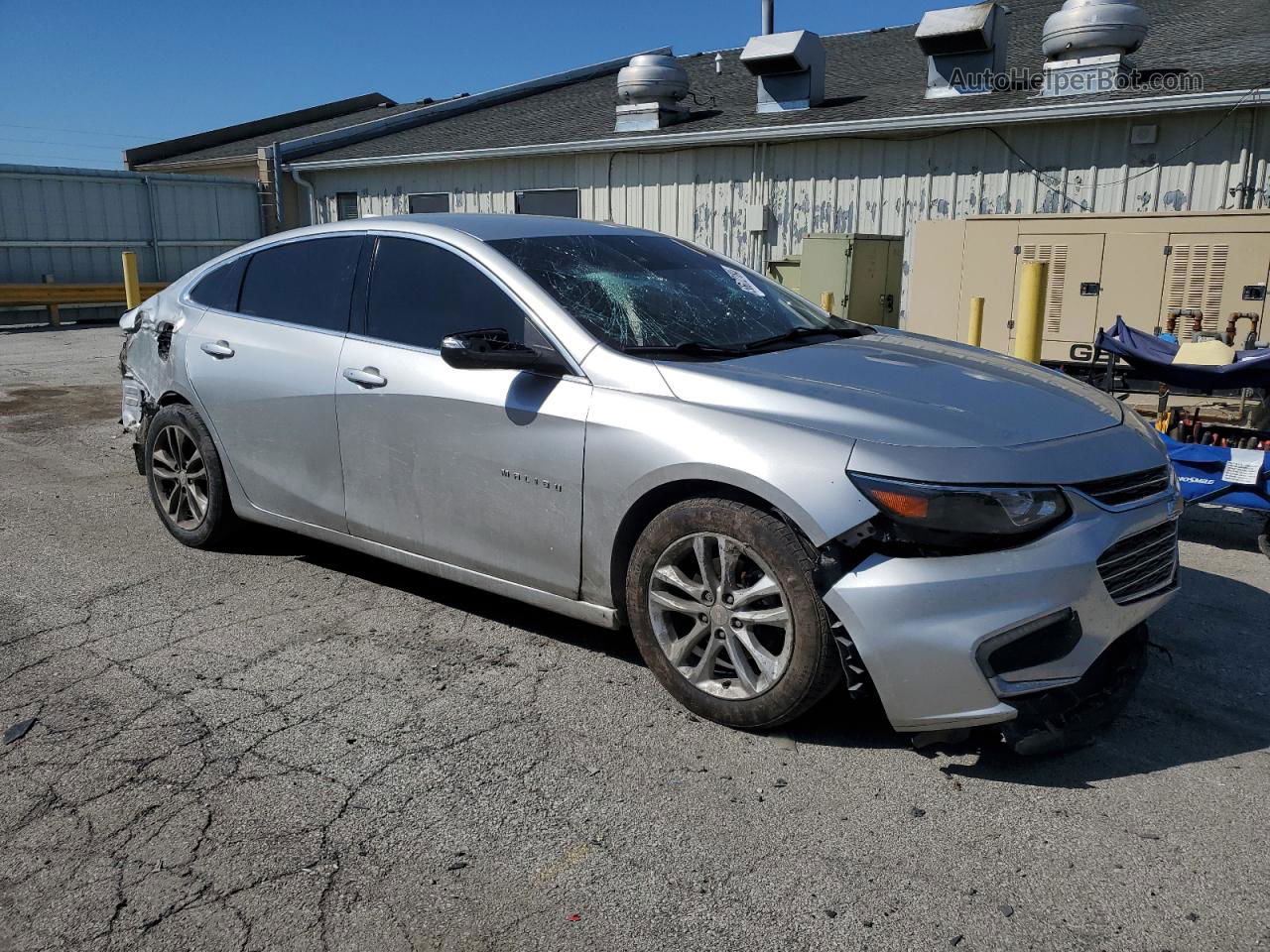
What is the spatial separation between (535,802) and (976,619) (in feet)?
4.40

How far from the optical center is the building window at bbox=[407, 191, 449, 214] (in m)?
17.0

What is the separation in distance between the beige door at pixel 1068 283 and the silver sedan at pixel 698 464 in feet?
16.5

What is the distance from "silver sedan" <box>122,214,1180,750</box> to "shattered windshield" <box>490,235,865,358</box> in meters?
0.01

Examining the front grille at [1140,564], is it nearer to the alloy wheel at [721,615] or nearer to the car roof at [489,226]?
the alloy wheel at [721,615]

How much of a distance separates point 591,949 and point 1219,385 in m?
4.76

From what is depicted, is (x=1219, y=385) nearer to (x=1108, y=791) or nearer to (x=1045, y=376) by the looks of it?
(x=1045, y=376)

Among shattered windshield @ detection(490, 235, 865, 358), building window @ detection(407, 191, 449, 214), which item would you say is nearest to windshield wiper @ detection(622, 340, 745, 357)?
shattered windshield @ detection(490, 235, 865, 358)

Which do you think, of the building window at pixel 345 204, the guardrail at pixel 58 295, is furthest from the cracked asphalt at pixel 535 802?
the guardrail at pixel 58 295

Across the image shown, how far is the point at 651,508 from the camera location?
3.51m

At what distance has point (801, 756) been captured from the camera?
128 inches

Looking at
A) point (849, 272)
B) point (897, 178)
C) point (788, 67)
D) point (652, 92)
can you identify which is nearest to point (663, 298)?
point (849, 272)

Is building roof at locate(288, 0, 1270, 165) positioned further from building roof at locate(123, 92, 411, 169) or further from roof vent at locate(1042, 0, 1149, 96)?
building roof at locate(123, 92, 411, 169)

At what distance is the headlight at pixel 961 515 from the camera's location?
294 cm

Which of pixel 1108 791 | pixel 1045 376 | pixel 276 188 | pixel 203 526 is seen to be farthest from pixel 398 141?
pixel 1108 791
